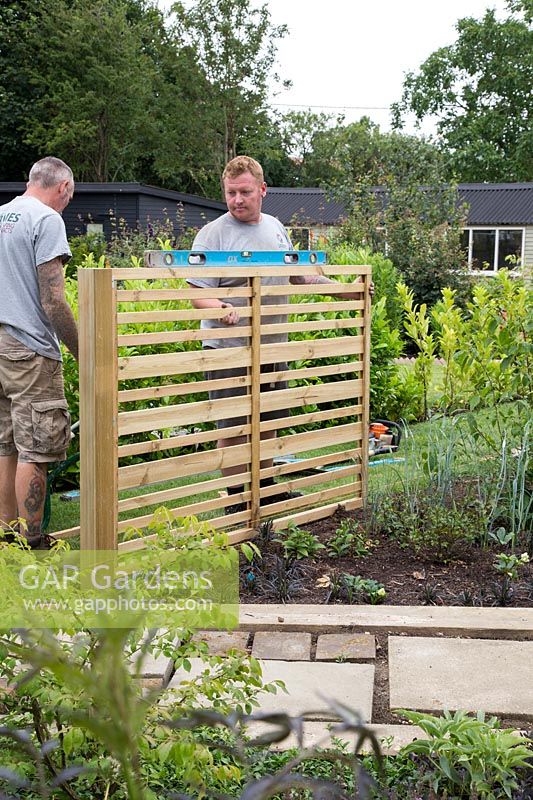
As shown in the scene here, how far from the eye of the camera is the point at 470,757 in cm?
239

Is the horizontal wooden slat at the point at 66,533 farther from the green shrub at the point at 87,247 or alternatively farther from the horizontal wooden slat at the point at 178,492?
the green shrub at the point at 87,247

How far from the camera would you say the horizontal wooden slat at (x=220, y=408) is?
433 cm

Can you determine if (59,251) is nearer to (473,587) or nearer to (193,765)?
(473,587)

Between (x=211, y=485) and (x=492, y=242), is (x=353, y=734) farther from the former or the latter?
(x=492, y=242)

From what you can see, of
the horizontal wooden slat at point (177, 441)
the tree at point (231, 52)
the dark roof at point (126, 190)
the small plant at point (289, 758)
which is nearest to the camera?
the small plant at point (289, 758)

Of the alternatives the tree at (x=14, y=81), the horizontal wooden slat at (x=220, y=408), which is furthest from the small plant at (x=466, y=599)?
the tree at (x=14, y=81)

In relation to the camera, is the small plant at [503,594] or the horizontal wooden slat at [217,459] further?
the horizontal wooden slat at [217,459]

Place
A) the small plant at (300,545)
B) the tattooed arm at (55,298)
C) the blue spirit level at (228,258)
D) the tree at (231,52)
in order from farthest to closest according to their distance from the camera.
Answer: the tree at (231,52)
the small plant at (300,545)
the tattooed arm at (55,298)
the blue spirit level at (228,258)

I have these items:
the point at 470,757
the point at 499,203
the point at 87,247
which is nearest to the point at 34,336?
the point at 470,757

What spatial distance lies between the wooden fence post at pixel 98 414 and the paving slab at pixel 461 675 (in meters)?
1.33

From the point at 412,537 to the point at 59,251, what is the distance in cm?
219

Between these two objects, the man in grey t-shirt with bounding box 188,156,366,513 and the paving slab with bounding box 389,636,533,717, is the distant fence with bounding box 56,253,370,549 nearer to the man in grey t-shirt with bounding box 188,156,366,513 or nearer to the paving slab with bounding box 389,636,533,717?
the man in grey t-shirt with bounding box 188,156,366,513

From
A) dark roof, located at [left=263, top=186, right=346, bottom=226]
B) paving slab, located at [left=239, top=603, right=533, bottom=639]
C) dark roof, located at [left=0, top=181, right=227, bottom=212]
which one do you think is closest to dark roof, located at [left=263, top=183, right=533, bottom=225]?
dark roof, located at [left=263, top=186, right=346, bottom=226]

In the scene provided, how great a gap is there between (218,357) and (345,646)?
5.69 ft
